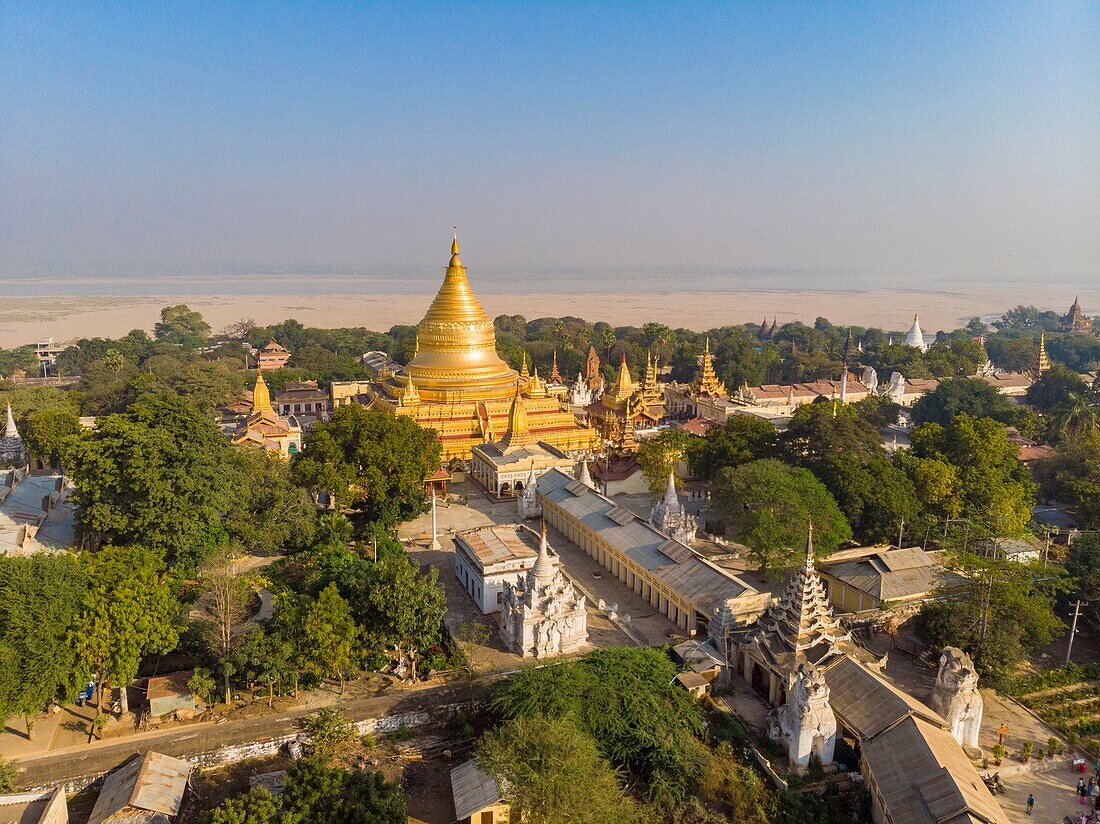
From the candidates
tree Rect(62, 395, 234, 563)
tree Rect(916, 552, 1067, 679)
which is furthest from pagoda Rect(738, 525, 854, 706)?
tree Rect(62, 395, 234, 563)

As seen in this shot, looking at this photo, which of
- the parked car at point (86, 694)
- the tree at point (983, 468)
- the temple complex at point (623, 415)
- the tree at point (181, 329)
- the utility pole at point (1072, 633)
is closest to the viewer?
the parked car at point (86, 694)

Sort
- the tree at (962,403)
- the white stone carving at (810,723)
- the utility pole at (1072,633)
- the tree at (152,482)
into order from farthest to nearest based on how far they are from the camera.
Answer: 1. the tree at (962,403)
2. the tree at (152,482)
3. the utility pole at (1072,633)
4. the white stone carving at (810,723)

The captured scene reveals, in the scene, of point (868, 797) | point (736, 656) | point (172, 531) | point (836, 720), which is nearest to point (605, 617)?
point (736, 656)

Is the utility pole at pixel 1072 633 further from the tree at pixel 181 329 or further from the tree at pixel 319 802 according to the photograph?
the tree at pixel 181 329

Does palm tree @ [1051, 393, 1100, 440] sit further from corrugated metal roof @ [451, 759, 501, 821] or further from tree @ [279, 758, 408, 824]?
tree @ [279, 758, 408, 824]

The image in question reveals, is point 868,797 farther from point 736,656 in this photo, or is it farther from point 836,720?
point 736,656

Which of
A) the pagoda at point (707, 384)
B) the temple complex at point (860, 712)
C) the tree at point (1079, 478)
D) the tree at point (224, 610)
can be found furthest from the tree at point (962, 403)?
the tree at point (224, 610)
